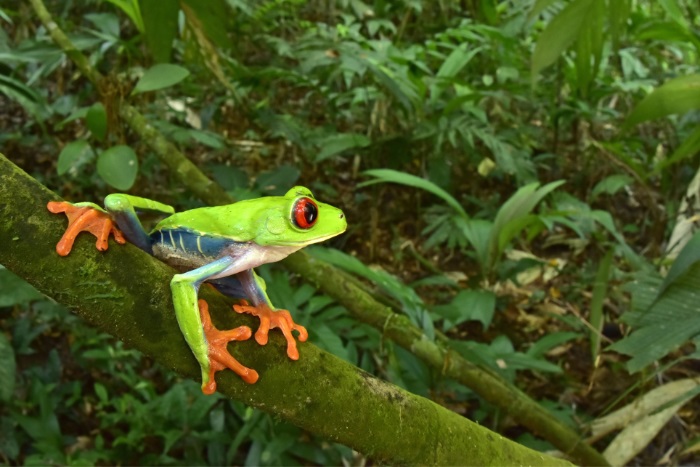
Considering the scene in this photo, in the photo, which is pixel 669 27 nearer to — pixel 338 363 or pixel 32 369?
pixel 338 363

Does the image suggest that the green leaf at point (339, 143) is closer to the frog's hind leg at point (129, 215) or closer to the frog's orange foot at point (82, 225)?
the frog's hind leg at point (129, 215)

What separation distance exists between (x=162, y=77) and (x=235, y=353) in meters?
1.26

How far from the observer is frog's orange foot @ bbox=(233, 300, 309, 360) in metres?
0.83

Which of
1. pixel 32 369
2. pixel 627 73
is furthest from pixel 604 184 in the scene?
pixel 32 369

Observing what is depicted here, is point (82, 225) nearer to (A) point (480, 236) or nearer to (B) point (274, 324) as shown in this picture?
(B) point (274, 324)

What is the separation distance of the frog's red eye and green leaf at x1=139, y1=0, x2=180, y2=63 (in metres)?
0.84

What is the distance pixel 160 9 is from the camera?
1461 millimetres

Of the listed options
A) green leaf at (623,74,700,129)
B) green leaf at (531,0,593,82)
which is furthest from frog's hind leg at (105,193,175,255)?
green leaf at (623,74,700,129)

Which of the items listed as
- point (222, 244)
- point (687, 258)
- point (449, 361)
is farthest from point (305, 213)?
point (449, 361)

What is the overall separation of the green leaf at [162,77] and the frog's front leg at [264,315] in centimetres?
100

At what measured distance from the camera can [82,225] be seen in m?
0.73

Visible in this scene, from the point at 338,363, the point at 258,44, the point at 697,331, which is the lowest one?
the point at 258,44

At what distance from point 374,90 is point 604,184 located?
1199mm

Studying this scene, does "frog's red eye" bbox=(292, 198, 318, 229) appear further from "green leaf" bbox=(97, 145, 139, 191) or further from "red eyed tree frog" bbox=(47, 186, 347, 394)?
"green leaf" bbox=(97, 145, 139, 191)
